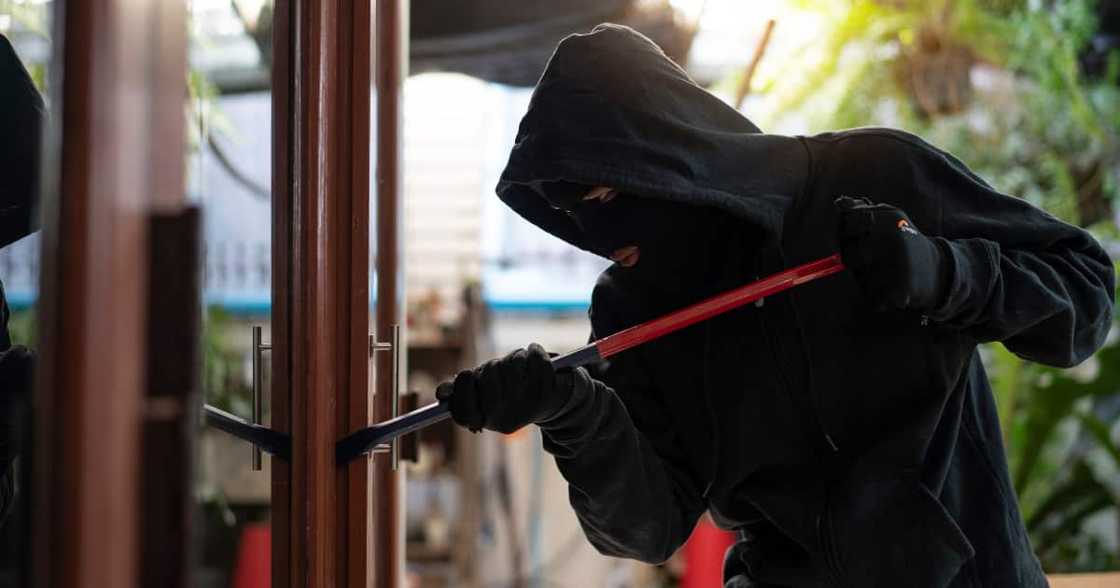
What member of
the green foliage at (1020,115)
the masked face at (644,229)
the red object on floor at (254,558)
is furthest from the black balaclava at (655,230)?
the green foliage at (1020,115)

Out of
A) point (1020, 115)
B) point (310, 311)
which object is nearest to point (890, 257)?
point (310, 311)

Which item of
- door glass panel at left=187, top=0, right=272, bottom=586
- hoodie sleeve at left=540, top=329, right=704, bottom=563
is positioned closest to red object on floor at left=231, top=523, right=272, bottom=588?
door glass panel at left=187, top=0, right=272, bottom=586

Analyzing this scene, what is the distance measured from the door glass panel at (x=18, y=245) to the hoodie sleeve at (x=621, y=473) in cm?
47

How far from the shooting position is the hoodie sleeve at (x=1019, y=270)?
2.87 feet

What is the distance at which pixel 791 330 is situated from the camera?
38.2 inches

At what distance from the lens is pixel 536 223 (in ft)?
3.47

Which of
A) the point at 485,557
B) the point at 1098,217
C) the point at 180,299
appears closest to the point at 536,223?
the point at 180,299

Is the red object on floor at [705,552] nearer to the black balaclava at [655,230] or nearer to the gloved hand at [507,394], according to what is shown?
the black balaclava at [655,230]

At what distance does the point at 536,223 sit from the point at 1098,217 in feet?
8.43

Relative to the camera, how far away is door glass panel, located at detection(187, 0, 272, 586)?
0.59 metres

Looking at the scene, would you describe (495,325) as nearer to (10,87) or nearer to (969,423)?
(969,423)

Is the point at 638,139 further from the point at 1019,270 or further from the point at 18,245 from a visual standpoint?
the point at 18,245

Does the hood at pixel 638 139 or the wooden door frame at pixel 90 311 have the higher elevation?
the hood at pixel 638 139

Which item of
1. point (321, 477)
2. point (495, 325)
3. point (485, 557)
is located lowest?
point (485, 557)
